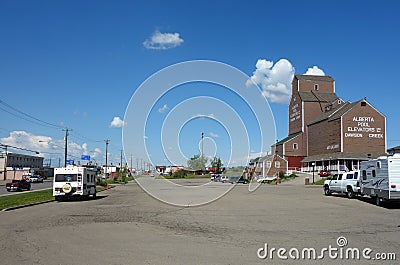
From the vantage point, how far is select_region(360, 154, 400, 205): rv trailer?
70.8 ft

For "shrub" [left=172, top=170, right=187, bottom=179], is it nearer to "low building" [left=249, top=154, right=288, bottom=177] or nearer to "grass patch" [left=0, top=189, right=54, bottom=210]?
"low building" [left=249, top=154, right=288, bottom=177]

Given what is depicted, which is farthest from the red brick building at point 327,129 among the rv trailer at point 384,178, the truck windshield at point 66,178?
the truck windshield at point 66,178

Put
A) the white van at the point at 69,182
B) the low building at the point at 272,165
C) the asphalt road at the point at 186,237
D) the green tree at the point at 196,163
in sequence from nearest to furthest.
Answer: the asphalt road at the point at 186,237
the white van at the point at 69,182
the low building at the point at 272,165
the green tree at the point at 196,163

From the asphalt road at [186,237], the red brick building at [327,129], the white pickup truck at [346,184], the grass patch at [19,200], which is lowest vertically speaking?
the grass patch at [19,200]

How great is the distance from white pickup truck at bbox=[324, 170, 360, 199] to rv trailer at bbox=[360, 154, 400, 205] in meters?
3.62

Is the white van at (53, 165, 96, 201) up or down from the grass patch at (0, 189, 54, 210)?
up

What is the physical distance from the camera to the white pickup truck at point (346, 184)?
2953 centimetres

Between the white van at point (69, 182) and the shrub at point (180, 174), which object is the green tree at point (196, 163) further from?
the white van at point (69, 182)

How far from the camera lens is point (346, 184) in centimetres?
3094

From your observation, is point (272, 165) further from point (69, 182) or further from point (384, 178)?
point (384, 178)

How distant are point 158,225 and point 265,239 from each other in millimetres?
4876

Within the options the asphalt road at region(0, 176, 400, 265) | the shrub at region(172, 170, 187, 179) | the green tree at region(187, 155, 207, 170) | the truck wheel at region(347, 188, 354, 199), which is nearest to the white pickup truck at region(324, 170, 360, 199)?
the truck wheel at region(347, 188, 354, 199)

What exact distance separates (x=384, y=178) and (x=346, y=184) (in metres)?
8.58

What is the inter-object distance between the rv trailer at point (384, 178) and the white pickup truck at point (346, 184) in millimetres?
3619
